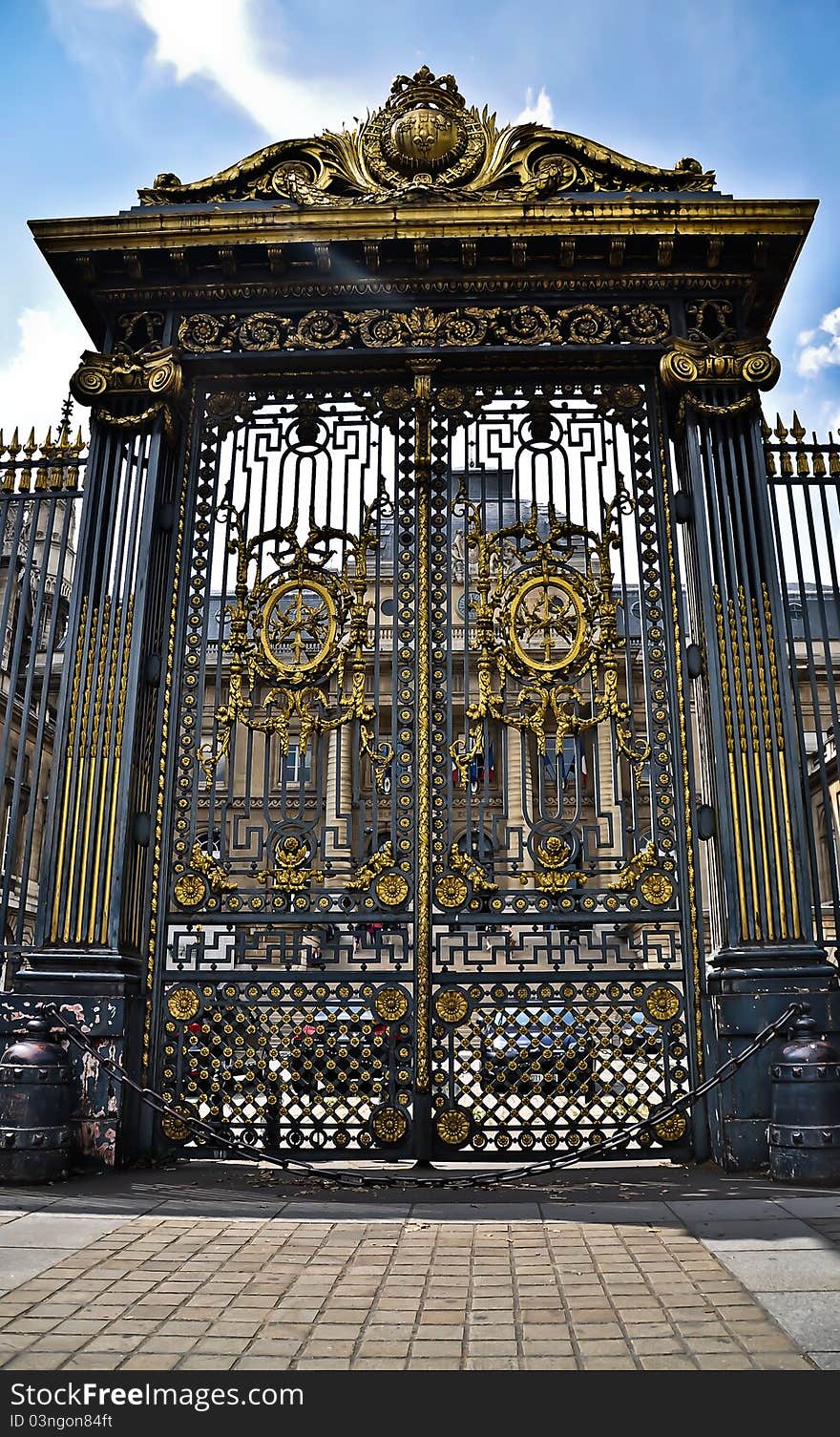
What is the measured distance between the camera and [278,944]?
24.1ft

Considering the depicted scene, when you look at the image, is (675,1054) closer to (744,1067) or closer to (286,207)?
(744,1067)

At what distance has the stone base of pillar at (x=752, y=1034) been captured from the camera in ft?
20.9

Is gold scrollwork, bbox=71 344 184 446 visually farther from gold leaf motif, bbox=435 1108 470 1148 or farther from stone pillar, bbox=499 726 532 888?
gold leaf motif, bbox=435 1108 470 1148

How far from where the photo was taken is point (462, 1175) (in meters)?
6.36

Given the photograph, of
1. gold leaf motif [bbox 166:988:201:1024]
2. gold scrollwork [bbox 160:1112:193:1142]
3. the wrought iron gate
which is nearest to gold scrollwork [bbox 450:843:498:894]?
the wrought iron gate

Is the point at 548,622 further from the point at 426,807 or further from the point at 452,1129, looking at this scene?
the point at 452,1129

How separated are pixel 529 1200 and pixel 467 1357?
277cm

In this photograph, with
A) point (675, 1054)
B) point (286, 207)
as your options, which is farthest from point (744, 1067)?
point (286, 207)

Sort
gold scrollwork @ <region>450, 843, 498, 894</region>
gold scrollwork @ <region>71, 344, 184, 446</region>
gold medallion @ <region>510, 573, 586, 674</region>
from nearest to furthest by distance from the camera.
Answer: gold scrollwork @ <region>450, 843, 498, 894</region> < gold medallion @ <region>510, 573, 586, 674</region> < gold scrollwork @ <region>71, 344, 184, 446</region>

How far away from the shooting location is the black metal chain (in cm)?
616

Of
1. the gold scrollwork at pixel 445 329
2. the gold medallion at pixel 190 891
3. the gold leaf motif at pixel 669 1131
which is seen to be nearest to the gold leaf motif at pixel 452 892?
the gold medallion at pixel 190 891

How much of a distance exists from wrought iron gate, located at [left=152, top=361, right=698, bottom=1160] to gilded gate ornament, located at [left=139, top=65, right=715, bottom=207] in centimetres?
138

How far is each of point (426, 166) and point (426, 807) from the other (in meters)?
4.77

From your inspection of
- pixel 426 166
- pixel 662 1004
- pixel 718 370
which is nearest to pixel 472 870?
pixel 662 1004
